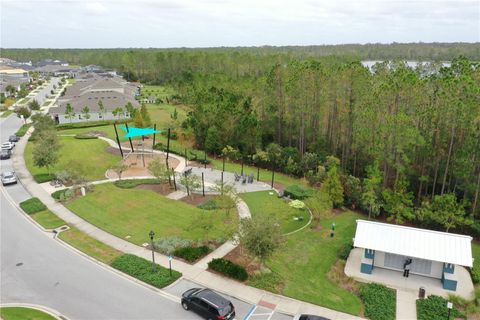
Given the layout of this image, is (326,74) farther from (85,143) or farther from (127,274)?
(85,143)

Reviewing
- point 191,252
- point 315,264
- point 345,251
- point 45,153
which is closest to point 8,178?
point 45,153

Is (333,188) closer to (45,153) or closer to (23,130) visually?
(45,153)

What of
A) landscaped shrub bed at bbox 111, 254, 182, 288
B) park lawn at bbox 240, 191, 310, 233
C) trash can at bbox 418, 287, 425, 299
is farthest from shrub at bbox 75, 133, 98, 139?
trash can at bbox 418, 287, 425, 299

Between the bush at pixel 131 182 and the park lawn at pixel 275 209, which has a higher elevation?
the bush at pixel 131 182

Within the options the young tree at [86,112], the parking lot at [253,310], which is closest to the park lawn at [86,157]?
the young tree at [86,112]

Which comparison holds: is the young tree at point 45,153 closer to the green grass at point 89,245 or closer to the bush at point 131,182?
the bush at point 131,182

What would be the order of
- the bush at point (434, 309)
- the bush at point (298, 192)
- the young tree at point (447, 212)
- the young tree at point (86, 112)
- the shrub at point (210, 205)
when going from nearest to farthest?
the bush at point (434, 309) → the young tree at point (447, 212) → the shrub at point (210, 205) → the bush at point (298, 192) → the young tree at point (86, 112)

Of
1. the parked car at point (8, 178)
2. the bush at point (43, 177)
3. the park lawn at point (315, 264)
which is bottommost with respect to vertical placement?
the park lawn at point (315, 264)
